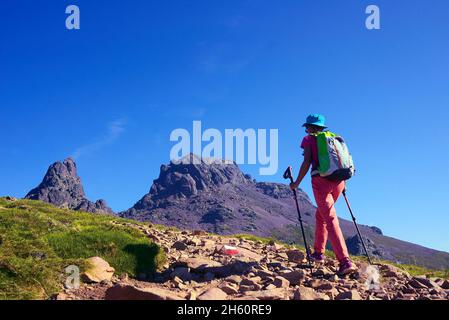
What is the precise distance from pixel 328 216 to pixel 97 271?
521cm

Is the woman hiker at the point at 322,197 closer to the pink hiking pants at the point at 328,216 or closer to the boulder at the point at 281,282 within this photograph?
the pink hiking pants at the point at 328,216

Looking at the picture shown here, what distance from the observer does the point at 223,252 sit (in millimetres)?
11773

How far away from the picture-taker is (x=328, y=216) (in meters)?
9.85

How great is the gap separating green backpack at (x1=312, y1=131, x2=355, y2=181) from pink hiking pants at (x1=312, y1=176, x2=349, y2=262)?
0.88ft

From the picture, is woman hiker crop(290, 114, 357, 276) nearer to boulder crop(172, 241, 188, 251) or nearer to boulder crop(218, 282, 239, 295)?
boulder crop(218, 282, 239, 295)

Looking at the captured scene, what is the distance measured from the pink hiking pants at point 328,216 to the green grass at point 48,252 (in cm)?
398

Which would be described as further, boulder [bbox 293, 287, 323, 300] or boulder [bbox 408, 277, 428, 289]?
boulder [bbox 408, 277, 428, 289]

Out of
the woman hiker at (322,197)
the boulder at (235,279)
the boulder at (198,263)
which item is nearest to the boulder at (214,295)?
the boulder at (235,279)

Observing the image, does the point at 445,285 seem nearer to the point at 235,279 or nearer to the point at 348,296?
the point at 348,296

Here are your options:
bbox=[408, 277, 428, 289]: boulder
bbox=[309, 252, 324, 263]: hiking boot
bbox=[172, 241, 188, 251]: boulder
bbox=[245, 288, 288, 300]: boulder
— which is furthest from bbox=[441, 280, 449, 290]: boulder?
bbox=[172, 241, 188, 251]: boulder

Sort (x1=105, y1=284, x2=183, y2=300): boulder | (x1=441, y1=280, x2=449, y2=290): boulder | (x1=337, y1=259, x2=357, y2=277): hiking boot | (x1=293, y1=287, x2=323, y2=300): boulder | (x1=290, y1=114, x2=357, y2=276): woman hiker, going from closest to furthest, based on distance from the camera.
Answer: (x1=105, y1=284, x2=183, y2=300): boulder < (x1=293, y1=287, x2=323, y2=300): boulder < (x1=337, y1=259, x2=357, y2=277): hiking boot < (x1=441, y1=280, x2=449, y2=290): boulder < (x1=290, y1=114, x2=357, y2=276): woman hiker

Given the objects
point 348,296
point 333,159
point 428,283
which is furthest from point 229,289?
point 428,283

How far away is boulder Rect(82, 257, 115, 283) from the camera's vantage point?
8.27 metres
